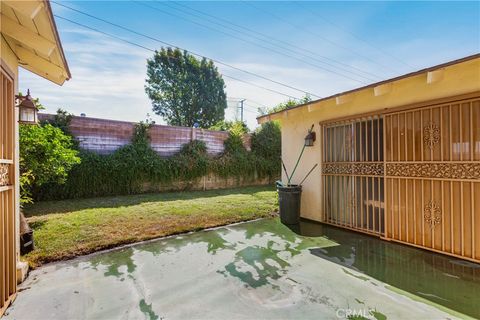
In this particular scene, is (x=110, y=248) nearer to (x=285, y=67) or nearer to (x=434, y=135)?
(x=434, y=135)

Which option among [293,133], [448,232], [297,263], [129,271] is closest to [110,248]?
[129,271]

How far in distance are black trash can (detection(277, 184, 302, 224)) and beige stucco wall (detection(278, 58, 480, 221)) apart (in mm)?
588

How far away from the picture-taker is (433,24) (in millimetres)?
7172

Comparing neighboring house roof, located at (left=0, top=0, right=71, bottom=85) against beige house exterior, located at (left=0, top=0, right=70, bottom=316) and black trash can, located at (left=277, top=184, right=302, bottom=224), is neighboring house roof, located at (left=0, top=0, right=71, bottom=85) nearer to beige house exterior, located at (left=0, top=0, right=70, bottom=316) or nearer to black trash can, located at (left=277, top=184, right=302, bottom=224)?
beige house exterior, located at (left=0, top=0, right=70, bottom=316)

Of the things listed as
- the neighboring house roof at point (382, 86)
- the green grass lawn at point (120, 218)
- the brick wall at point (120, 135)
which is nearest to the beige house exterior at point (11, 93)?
the green grass lawn at point (120, 218)

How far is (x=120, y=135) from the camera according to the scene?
30.4 feet

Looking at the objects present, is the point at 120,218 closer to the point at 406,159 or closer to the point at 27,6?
the point at 27,6

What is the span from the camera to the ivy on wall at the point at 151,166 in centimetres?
818

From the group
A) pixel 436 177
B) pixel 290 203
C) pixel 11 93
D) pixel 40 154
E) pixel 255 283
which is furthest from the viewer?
pixel 290 203

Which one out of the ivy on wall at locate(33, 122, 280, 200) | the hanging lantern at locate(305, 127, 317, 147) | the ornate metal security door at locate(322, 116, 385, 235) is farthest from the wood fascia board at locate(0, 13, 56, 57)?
the ivy on wall at locate(33, 122, 280, 200)

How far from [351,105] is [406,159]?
1612mm

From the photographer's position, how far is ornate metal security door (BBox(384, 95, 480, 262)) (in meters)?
3.47

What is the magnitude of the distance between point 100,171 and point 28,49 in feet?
20.4

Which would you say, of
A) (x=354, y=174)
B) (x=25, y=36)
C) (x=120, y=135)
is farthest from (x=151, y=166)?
(x=354, y=174)
